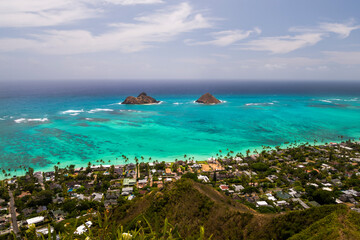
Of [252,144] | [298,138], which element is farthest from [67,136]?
[298,138]

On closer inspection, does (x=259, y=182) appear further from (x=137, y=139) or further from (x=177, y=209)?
(x=137, y=139)

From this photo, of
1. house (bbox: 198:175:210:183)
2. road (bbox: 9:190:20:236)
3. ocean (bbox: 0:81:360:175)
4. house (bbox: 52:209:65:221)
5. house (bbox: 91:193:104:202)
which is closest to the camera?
road (bbox: 9:190:20:236)

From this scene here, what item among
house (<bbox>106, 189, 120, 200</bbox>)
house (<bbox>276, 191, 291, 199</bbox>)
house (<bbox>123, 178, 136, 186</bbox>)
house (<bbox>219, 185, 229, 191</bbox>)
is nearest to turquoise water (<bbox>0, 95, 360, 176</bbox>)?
house (<bbox>123, 178, 136, 186</bbox>)

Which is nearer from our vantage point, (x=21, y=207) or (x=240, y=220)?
(x=240, y=220)

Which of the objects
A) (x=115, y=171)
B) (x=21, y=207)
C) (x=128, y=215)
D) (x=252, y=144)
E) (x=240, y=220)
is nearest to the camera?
(x=240, y=220)

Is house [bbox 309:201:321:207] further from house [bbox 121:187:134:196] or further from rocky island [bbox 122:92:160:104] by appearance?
rocky island [bbox 122:92:160:104]

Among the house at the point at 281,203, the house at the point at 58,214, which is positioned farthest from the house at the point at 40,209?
the house at the point at 281,203

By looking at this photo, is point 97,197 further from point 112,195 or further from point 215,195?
point 215,195
